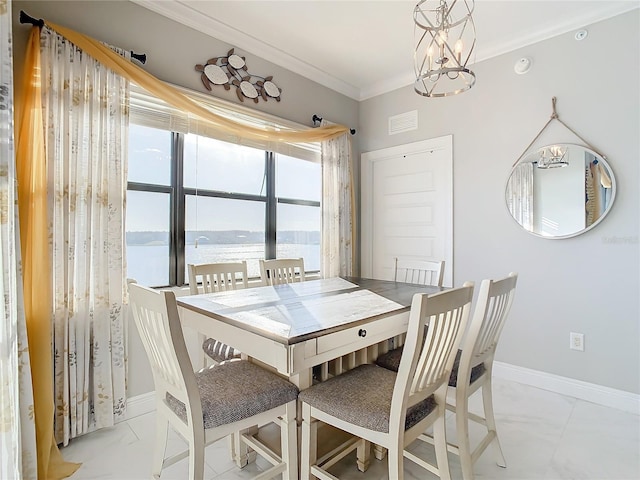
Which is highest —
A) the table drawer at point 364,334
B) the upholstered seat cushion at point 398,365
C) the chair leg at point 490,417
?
the table drawer at point 364,334

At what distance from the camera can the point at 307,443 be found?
142 centimetres

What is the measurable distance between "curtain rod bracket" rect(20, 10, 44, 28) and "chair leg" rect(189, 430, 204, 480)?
2.17m

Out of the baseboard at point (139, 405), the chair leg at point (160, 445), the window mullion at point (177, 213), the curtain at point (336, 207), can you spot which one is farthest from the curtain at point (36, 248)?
the curtain at point (336, 207)

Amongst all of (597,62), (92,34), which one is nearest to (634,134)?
(597,62)

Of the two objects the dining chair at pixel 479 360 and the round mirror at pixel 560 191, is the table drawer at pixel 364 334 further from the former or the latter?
the round mirror at pixel 560 191

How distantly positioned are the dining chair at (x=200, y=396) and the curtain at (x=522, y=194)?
228 centimetres

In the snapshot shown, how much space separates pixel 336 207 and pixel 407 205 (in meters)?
0.73

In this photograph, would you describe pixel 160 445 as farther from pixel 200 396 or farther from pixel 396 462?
pixel 396 462

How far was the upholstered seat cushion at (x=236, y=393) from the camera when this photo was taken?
1.27 meters

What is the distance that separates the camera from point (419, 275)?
263 centimetres

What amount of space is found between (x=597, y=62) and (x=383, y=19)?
1.55m

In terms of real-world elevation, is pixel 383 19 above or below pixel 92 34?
above

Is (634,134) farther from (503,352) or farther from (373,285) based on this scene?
(373,285)

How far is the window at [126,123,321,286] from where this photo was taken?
2369mm
